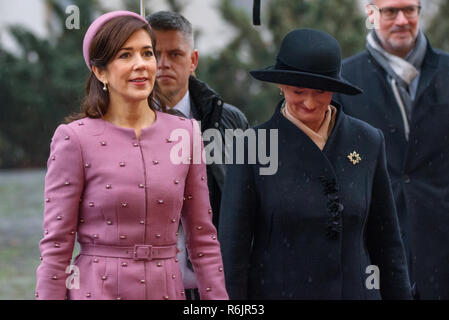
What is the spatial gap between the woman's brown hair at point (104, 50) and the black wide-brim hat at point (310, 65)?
590 mm

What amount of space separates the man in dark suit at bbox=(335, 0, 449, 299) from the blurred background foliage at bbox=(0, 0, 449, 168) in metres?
9.96

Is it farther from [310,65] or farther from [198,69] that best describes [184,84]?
[198,69]

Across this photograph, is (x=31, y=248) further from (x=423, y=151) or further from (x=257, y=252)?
(x=257, y=252)

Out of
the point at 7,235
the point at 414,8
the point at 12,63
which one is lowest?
the point at 7,235

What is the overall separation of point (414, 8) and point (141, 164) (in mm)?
2600

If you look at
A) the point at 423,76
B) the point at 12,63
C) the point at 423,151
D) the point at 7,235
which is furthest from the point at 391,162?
the point at 12,63

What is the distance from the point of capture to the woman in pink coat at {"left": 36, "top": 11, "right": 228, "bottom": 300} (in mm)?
3525

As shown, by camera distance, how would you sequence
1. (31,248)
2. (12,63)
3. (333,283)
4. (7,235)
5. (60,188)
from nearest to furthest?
(60,188)
(333,283)
(31,248)
(7,235)
(12,63)

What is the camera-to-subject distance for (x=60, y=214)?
11.5 ft

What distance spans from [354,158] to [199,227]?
0.80 m

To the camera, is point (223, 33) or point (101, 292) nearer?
point (101, 292)

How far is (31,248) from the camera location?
1125 centimetres

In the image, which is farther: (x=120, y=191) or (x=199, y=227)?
(x=199, y=227)

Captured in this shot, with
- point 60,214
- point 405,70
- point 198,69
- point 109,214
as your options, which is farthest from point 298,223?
point 198,69
